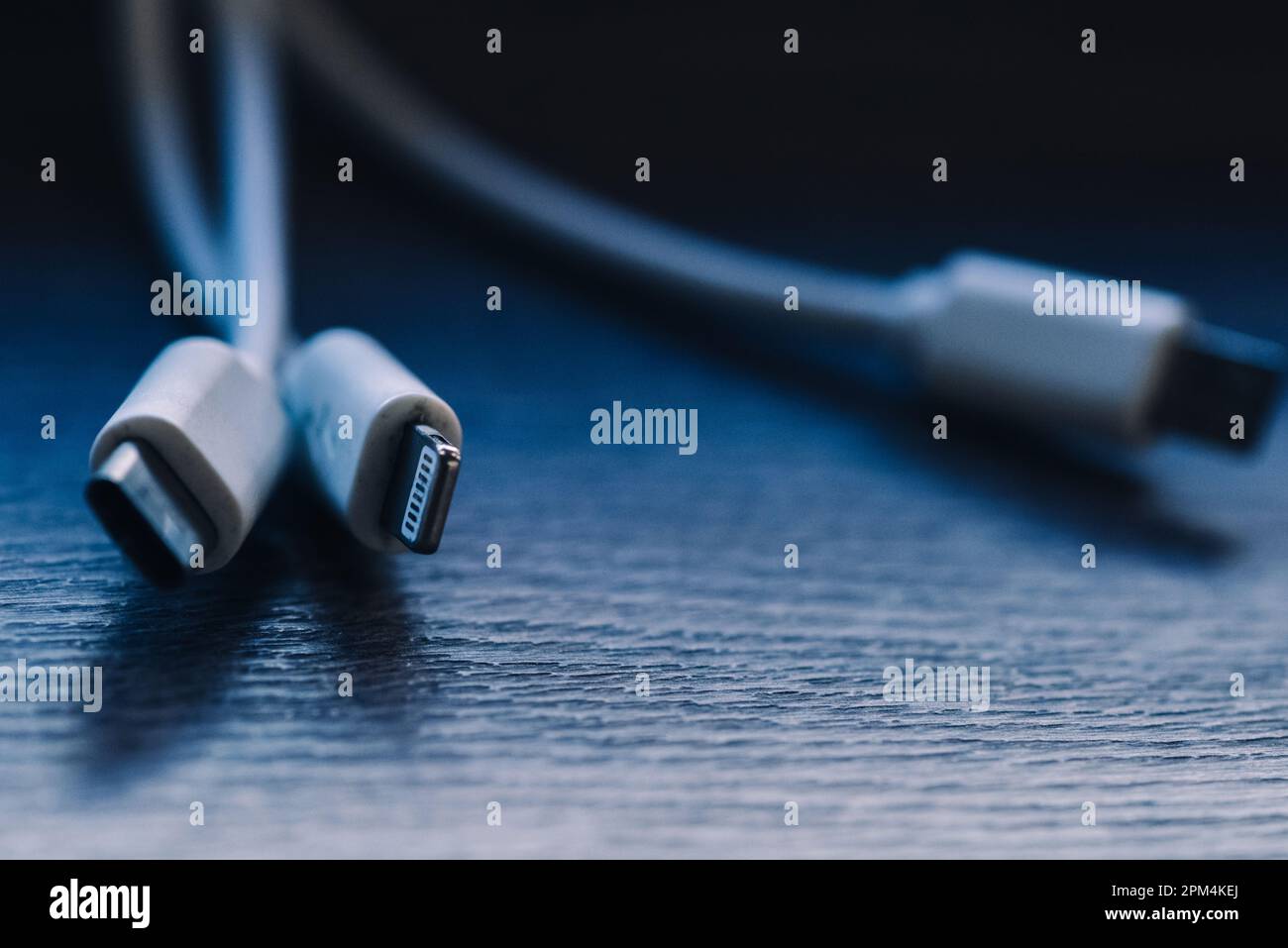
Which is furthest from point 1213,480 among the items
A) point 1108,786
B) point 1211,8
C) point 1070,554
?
point 1211,8

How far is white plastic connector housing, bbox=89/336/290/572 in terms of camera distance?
0.98ft

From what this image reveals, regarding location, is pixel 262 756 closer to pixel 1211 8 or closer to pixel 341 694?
pixel 341 694

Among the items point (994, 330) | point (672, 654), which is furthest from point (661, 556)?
point (994, 330)

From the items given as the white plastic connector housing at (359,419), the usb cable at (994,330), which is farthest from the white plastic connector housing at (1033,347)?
the white plastic connector housing at (359,419)

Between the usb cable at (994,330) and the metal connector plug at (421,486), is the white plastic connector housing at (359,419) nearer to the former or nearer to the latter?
Result: the metal connector plug at (421,486)

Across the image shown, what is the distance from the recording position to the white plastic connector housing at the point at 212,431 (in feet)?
0.98

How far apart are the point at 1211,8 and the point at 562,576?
2.17 feet

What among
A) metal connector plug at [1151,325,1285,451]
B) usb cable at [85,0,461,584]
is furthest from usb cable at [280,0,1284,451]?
usb cable at [85,0,461,584]

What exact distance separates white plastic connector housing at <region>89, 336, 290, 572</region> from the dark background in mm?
29

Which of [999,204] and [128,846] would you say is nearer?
[128,846]

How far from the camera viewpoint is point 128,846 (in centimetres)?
26

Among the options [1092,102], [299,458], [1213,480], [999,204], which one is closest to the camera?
[299,458]

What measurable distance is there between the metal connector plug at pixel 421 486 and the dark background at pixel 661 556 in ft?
0.10

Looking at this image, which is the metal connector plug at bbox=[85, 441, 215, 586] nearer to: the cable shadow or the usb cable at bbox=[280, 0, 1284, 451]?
the cable shadow
